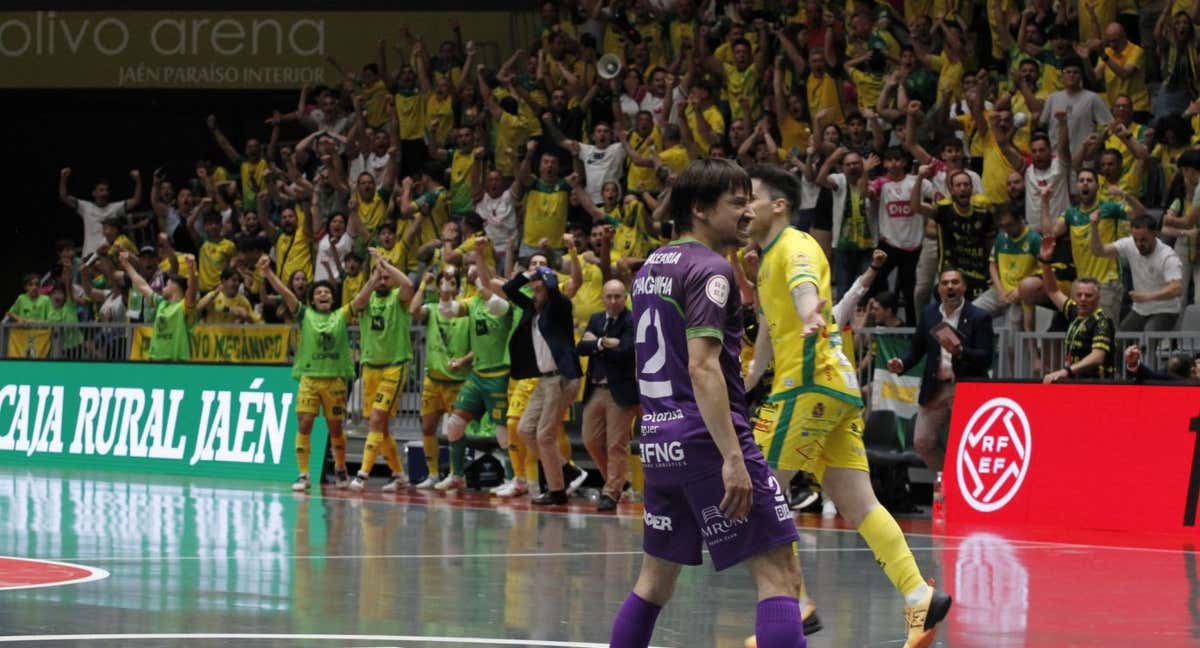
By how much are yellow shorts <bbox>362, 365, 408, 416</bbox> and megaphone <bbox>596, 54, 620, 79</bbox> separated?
713 cm

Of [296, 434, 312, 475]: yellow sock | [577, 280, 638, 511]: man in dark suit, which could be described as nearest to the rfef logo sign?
[577, 280, 638, 511]: man in dark suit

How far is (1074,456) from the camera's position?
16812 millimetres

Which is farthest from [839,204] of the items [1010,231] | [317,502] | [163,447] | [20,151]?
[20,151]

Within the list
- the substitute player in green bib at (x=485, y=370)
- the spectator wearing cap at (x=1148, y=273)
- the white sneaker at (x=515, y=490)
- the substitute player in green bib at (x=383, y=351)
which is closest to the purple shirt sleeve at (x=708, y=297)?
the spectator wearing cap at (x=1148, y=273)

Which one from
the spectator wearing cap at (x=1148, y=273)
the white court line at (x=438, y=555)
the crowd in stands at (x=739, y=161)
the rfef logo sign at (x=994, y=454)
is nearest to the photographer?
the white court line at (x=438, y=555)

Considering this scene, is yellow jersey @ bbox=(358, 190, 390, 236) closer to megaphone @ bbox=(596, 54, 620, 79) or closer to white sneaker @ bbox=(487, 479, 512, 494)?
megaphone @ bbox=(596, 54, 620, 79)

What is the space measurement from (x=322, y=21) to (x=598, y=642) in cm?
2482

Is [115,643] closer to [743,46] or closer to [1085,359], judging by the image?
[1085,359]

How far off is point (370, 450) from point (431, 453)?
69 cm

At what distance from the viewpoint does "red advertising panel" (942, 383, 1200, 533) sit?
1614cm

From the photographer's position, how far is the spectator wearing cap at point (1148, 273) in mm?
18047

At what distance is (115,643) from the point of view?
8.84m

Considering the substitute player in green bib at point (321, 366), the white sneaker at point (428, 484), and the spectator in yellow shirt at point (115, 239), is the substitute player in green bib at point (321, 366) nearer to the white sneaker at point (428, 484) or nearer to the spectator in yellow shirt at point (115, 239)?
the white sneaker at point (428, 484)

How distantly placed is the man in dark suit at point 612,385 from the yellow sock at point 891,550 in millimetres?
9260
